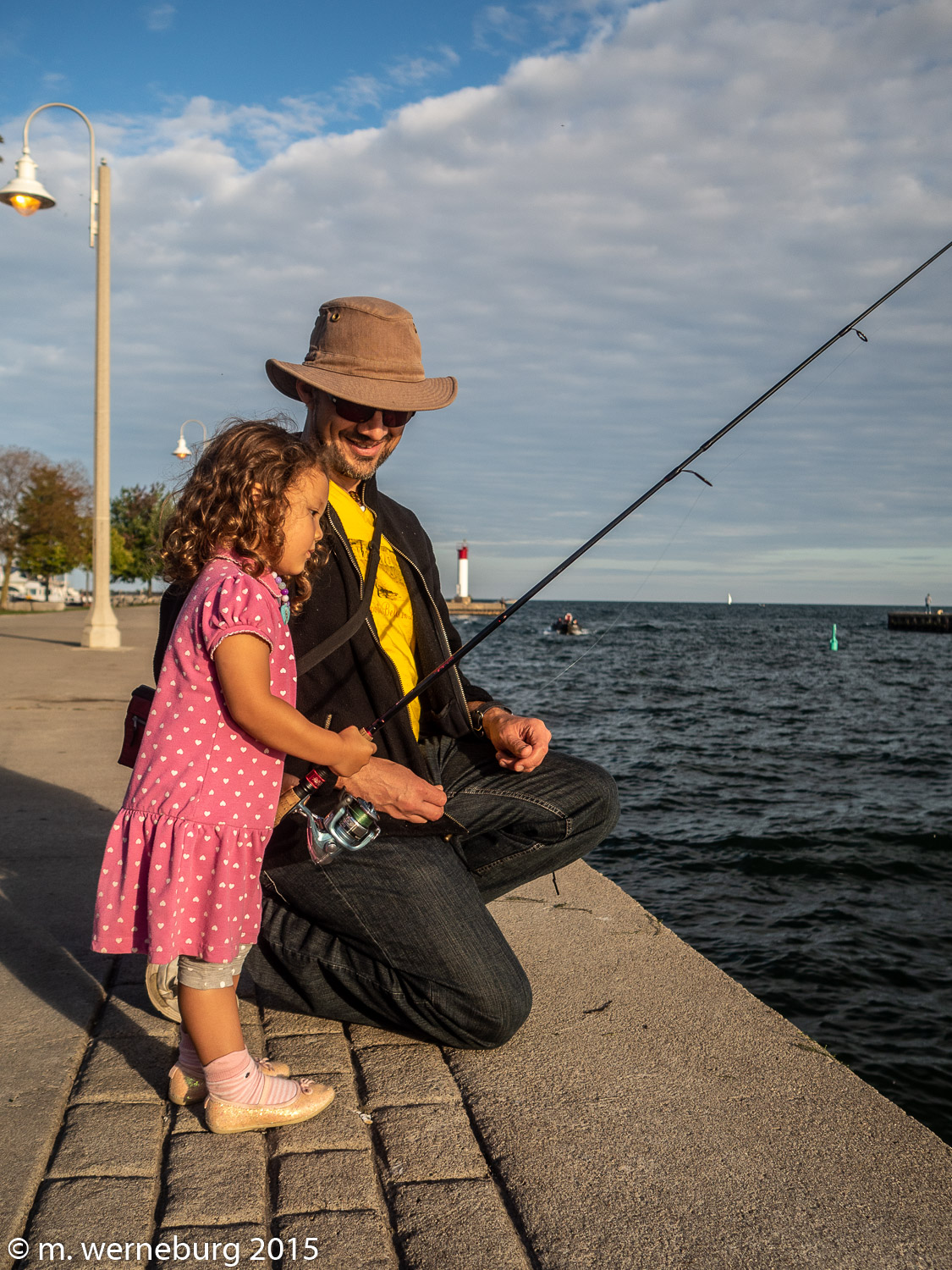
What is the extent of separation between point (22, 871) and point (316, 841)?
1975mm

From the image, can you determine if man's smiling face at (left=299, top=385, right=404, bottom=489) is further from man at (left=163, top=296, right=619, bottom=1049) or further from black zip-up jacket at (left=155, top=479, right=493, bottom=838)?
black zip-up jacket at (left=155, top=479, right=493, bottom=838)

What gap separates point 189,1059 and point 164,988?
38 cm

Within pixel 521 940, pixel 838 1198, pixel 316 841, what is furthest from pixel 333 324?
pixel 838 1198

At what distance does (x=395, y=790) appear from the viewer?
8.37ft

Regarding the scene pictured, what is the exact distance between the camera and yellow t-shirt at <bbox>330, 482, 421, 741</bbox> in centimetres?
296

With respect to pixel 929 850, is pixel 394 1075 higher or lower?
higher

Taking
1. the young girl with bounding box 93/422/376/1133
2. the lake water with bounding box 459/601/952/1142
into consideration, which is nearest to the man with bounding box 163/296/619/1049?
the young girl with bounding box 93/422/376/1133

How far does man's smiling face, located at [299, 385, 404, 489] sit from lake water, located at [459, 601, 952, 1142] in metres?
3.45

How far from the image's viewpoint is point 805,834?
351 inches

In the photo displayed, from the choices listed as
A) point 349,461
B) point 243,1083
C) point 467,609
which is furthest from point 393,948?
point 467,609

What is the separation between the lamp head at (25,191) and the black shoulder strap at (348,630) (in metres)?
12.9

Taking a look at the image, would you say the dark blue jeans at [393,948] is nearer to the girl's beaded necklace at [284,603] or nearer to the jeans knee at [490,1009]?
the jeans knee at [490,1009]

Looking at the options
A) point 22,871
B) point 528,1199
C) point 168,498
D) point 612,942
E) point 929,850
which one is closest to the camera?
point 528,1199

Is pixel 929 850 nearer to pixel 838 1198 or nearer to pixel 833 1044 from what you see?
pixel 833 1044
